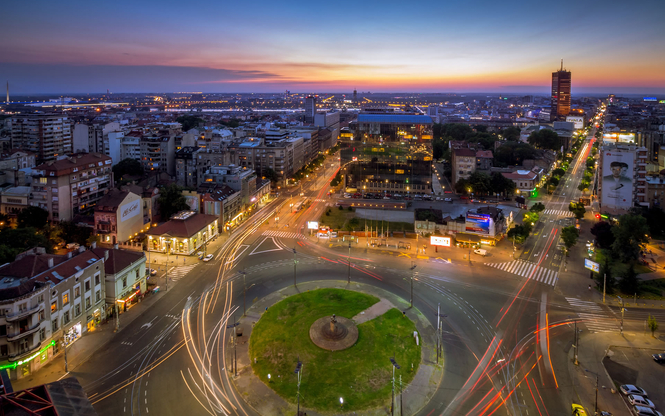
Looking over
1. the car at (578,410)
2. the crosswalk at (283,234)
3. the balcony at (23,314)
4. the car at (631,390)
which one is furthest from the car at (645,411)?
the crosswalk at (283,234)

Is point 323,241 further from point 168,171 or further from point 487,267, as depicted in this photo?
point 168,171

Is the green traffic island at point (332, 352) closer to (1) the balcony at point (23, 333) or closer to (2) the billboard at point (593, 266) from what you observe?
(1) the balcony at point (23, 333)

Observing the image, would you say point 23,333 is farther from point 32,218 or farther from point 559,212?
point 559,212

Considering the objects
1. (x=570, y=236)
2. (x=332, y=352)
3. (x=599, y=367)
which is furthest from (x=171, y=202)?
(x=570, y=236)

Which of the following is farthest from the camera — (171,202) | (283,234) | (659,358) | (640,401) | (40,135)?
(40,135)

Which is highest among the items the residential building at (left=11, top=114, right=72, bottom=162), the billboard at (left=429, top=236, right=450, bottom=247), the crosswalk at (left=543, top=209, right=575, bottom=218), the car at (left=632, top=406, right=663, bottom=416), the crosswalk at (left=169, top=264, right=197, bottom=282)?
the residential building at (left=11, top=114, right=72, bottom=162)

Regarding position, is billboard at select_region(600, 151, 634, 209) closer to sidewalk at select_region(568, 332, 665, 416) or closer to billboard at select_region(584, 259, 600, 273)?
billboard at select_region(584, 259, 600, 273)

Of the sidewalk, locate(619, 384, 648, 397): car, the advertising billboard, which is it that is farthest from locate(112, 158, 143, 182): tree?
locate(619, 384, 648, 397): car
